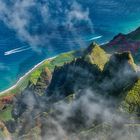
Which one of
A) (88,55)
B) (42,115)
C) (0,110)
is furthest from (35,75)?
(42,115)

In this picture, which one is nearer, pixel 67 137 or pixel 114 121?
pixel 114 121

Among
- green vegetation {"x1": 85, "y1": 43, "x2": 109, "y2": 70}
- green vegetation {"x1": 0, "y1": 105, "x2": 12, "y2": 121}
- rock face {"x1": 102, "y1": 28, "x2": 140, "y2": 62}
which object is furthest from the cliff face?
green vegetation {"x1": 0, "y1": 105, "x2": 12, "y2": 121}

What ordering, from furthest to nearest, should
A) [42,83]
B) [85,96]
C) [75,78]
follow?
1. [42,83]
2. [75,78]
3. [85,96]

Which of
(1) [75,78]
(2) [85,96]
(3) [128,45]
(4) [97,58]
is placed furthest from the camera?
(3) [128,45]

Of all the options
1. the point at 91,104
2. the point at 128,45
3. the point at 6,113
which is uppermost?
the point at 128,45

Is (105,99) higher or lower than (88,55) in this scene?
lower

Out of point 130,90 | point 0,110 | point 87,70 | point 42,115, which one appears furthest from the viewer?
point 0,110

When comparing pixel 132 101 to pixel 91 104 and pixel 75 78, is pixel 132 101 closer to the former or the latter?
pixel 91 104

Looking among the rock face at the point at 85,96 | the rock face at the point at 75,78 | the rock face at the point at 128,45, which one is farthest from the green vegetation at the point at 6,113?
the rock face at the point at 128,45

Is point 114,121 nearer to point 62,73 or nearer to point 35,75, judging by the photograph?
point 62,73

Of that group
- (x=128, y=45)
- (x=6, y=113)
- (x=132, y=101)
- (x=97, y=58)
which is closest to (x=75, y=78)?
(x=97, y=58)

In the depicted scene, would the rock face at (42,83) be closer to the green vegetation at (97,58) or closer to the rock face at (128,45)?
the green vegetation at (97,58)
